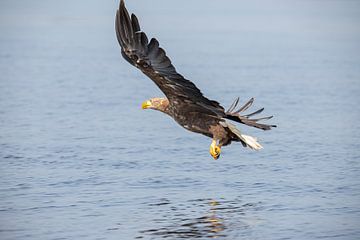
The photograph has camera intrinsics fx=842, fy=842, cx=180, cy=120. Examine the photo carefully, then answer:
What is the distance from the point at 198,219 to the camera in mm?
8375

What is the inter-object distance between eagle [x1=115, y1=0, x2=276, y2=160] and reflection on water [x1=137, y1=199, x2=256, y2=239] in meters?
0.56

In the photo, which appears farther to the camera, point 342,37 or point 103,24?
point 103,24

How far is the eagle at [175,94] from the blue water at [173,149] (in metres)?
0.78

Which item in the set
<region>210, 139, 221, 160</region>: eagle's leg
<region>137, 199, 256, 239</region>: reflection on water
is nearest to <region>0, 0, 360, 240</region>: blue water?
<region>137, 199, 256, 239</region>: reflection on water

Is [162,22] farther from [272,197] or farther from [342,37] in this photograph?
[272,197]

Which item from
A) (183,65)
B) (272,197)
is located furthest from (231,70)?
(272,197)

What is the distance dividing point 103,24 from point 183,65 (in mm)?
12089

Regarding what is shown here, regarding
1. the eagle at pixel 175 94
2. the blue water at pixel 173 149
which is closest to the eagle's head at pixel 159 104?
the eagle at pixel 175 94

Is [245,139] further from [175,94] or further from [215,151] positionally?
[175,94]

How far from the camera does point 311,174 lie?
10.3 meters

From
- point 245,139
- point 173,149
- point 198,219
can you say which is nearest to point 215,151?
point 245,139

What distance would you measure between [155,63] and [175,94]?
368 mm

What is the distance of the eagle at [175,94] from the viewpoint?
8211 mm

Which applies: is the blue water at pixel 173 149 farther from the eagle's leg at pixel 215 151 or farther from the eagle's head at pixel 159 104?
the eagle's head at pixel 159 104
